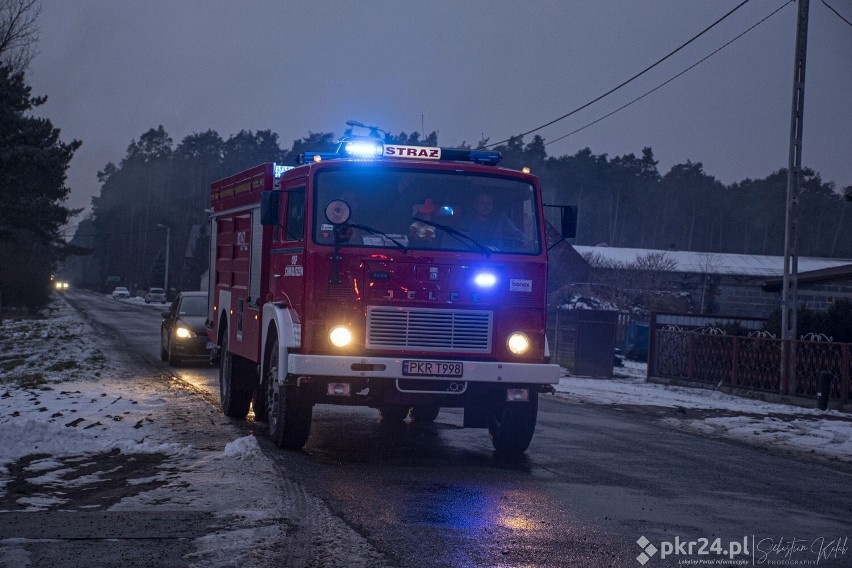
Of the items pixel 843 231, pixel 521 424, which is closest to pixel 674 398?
pixel 521 424

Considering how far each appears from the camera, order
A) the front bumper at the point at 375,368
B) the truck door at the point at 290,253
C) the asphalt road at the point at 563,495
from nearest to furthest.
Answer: the asphalt road at the point at 563,495, the front bumper at the point at 375,368, the truck door at the point at 290,253

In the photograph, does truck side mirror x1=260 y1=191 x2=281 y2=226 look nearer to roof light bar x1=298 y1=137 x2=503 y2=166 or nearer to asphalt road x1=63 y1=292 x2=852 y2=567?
roof light bar x1=298 y1=137 x2=503 y2=166

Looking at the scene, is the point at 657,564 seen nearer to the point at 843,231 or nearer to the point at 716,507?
the point at 716,507

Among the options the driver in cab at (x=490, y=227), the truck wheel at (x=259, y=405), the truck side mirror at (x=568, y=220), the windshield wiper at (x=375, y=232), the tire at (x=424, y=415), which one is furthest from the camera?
the tire at (x=424, y=415)

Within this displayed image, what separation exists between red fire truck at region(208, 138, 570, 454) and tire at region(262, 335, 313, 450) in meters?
0.01

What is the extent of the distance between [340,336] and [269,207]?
179 centimetres

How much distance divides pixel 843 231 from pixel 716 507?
106 m

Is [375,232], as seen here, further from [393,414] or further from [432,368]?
[393,414]

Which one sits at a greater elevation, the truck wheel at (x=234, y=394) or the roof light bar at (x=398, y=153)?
the roof light bar at (x=398, y=153)

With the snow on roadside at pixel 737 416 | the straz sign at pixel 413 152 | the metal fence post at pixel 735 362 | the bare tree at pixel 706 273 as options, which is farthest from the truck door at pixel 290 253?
the bare tree at pixel 706 273

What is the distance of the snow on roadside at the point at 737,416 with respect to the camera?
13.8m

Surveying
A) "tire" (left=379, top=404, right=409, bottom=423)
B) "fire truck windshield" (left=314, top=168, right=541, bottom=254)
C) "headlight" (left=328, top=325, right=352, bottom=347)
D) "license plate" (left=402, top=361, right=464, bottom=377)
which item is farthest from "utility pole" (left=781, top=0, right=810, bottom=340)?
"headlight" (left=328, top=325, right=352, bottom=347)

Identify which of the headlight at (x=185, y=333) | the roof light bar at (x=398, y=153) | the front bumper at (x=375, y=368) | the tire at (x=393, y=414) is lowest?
the tire at (x=393, y=414)

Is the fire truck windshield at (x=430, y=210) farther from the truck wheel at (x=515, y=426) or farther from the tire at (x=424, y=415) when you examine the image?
the tire at (x=424, y=415)
